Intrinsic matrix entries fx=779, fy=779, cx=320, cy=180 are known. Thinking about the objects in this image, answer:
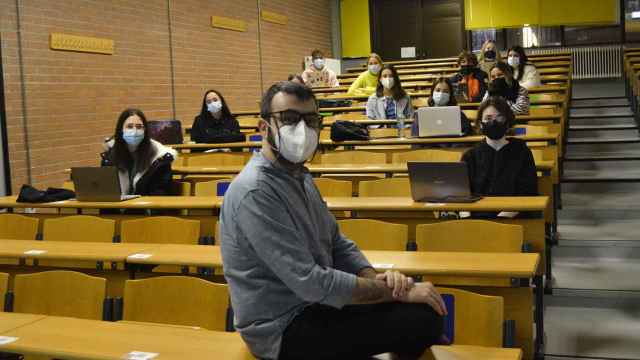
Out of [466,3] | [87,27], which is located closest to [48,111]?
[87,27]

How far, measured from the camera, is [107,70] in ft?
29.9

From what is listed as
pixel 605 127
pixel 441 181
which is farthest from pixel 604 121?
pixel 441 181

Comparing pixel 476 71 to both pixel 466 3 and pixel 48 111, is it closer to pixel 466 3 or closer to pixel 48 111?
pixel 48 111

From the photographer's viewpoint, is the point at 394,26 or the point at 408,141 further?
the point at 394,26

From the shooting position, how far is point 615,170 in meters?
7.08

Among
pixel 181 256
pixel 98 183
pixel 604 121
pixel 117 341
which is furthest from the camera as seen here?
pixel 604 121

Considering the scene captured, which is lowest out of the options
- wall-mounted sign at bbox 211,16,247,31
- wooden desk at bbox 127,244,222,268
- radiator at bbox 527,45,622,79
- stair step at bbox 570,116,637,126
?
wooden desk at bbox 127,244,222,268

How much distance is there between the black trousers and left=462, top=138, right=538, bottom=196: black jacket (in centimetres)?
256

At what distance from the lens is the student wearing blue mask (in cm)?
548

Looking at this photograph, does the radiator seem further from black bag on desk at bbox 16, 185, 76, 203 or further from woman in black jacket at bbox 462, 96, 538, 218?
black bag on desk at bbox 16, 185, 76, 203

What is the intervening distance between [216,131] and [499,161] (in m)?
3.80

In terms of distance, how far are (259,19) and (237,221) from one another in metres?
11.3

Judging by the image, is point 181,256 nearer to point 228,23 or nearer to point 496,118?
point 496,118

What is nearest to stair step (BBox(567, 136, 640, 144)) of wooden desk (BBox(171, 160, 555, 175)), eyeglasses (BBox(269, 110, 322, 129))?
wooden desk (BBox(171, 160, 555, 175))
